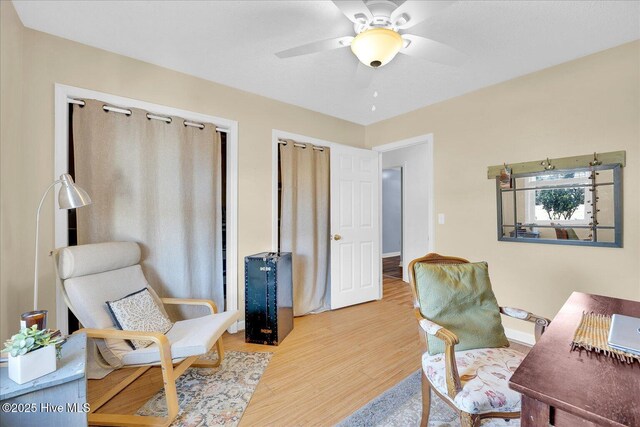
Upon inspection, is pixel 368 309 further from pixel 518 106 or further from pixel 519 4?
pixel 519 4

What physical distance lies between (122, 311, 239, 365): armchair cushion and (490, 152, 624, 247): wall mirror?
2625mm

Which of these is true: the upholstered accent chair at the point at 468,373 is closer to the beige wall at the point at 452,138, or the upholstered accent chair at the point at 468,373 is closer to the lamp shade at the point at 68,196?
the beige wall at the point at 452,138

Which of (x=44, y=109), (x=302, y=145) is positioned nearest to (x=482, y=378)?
(x=302, y=145)

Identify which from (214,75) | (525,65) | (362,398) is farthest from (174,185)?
(525,65)

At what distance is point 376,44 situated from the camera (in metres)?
1.51

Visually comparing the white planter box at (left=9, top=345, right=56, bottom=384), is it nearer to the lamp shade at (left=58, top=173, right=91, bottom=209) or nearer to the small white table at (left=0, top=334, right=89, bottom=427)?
the small white table at (left=0, top=334, right=89, bottom=427)

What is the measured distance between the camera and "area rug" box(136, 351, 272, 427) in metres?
1.63

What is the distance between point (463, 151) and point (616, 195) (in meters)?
1.23

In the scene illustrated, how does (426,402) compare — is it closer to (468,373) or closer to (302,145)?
(468,373)

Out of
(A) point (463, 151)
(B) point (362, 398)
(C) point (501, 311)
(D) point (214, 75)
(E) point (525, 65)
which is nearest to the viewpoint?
(C) point (501, 311)

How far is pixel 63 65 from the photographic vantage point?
203 centimetres

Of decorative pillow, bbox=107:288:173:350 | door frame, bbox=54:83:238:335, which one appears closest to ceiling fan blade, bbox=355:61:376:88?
door frame, bbox=54:83:238:335

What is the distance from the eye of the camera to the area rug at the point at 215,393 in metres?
1.63

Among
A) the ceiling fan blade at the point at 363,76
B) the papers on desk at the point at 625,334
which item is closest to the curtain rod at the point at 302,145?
the ceiling fan blade at the point at 363,76
